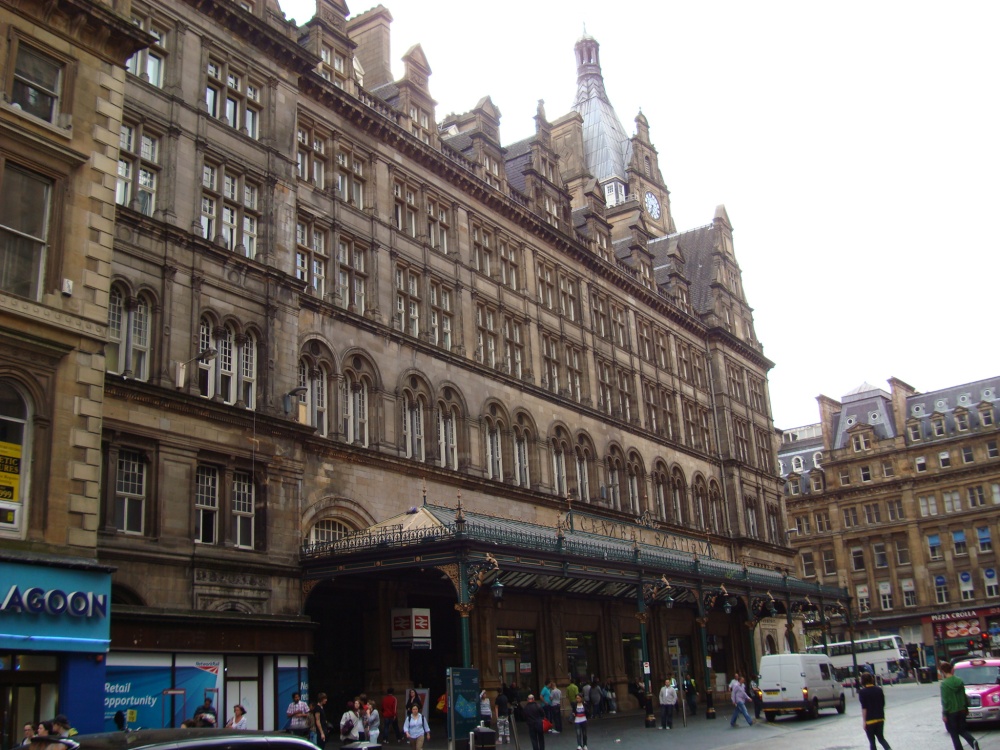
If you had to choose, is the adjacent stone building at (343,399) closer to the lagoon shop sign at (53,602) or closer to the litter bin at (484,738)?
the lagoon shop sign at (53,602)

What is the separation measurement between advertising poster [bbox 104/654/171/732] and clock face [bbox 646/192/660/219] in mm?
79230

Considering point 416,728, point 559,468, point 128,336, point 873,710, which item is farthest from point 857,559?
point 128,336

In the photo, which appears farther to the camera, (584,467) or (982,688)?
(584,467)

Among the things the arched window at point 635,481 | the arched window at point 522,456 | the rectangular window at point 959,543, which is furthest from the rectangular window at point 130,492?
the rectangular window at point 959,543

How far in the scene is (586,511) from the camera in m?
45.0

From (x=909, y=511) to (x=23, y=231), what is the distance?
8623cm

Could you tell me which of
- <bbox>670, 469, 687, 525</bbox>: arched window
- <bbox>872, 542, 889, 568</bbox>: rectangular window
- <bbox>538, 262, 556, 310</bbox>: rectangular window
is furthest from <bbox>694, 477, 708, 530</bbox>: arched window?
<bbox>872, 542, 889, 568</bbox>: rectangular window

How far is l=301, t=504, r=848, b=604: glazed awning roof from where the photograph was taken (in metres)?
27.3

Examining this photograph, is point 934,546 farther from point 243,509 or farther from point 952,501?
point 243,509

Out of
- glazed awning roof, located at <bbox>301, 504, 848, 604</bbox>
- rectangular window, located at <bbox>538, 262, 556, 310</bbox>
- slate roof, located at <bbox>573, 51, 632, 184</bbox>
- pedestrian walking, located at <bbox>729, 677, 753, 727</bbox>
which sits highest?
slate roof, located at <bbox>573, 51, 632, 184</bbox>

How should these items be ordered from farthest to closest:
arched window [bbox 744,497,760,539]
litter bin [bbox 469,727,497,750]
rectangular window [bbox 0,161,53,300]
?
1. arched window [bbox 744,497,760,539]
2. litter bin [bbox 469,727,497,750]
3. rectangular window [bbox 0,161,53,300]

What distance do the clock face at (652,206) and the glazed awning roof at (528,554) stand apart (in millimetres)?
58326

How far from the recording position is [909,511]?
90.4 metres

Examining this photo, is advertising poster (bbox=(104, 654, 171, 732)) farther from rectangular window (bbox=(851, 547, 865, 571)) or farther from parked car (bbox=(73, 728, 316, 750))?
rectangular window (bbox=(851, 547, 865, 571))
